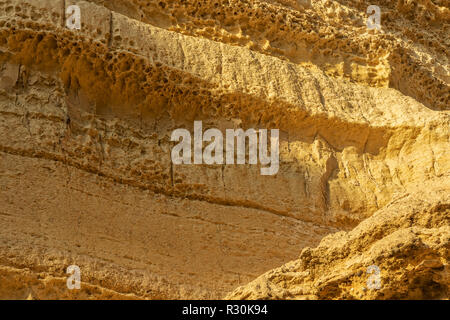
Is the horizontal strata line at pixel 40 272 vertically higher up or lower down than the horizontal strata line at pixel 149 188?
lower down

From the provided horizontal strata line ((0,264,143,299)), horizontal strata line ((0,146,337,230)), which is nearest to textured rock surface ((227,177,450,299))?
horizontal strata line ((0,264,143,299))

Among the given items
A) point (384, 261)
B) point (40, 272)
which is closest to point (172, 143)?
point (40, 272)

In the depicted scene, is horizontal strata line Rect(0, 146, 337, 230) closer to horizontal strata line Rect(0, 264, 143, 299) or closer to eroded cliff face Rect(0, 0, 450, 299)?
eroded cliff face Rect(0, 0, 450, 299)

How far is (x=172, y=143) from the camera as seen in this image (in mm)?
8453

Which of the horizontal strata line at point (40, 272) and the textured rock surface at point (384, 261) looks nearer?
the textured rock surface at point (384, 261)

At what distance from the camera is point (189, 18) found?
31.8 feet

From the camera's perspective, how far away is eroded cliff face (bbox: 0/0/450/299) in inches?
286

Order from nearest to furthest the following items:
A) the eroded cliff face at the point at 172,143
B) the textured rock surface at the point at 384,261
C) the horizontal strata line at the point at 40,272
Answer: the textured rock surface at the point at 384,261, the horizontal strata line at the point at 40,272, the eroded cliff face at the point at 172,143

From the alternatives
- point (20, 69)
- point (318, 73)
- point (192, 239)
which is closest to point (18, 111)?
point (20, 69)

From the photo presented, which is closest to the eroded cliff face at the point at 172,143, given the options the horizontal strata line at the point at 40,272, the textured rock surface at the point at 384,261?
the horizontal strata line at the point at 40,272

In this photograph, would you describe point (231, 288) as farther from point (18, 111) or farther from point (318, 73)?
point (318, 73)

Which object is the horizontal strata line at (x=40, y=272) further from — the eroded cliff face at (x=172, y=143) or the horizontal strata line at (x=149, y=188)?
the horizontal strata line at (x=149, y=188)

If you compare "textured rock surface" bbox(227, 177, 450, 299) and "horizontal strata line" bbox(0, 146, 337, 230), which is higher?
"horizontal strata line" bbox(0, 146, 337, 230)

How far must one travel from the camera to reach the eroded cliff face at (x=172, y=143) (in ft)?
23.8
